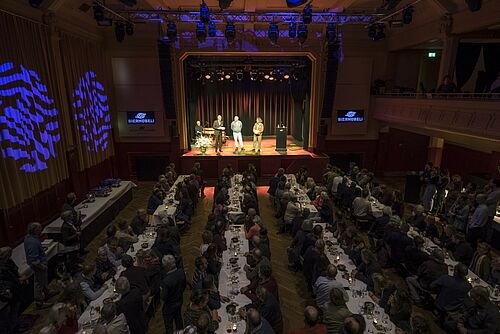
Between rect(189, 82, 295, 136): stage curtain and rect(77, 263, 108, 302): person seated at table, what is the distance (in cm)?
1421

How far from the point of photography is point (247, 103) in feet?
64.1

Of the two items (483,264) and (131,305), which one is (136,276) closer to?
(131,305)

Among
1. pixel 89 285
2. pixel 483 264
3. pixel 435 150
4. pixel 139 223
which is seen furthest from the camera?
pixel 435 150

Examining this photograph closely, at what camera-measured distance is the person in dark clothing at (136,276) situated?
16.5ft

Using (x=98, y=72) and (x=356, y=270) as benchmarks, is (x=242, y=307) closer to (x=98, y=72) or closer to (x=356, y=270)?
(x=356, y=270)

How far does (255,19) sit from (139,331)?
11.0 m

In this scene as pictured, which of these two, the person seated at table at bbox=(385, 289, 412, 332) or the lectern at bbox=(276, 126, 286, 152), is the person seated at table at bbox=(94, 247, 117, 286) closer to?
the person seated at table at bbox=(385, 289, 412, 332)

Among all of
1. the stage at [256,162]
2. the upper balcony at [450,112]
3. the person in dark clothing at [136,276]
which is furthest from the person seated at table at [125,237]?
the upper balcony at [450,112]

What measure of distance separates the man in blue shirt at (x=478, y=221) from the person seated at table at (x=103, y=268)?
308 inches

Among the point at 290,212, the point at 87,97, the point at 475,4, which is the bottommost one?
the point at 290,212

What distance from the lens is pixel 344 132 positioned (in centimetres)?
1559

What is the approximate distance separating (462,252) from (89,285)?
6.47 meters

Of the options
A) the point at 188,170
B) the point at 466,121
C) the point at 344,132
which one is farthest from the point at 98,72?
the point at 466,121

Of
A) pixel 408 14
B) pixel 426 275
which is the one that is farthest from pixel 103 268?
pixel 408 14
